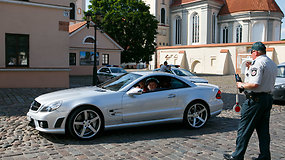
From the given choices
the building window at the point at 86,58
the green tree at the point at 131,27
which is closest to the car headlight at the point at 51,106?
the building window at the point at 86,58

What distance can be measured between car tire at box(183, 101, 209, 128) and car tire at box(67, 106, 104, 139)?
2.09 metres

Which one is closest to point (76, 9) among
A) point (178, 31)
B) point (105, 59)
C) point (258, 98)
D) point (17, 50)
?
point (178, 31)

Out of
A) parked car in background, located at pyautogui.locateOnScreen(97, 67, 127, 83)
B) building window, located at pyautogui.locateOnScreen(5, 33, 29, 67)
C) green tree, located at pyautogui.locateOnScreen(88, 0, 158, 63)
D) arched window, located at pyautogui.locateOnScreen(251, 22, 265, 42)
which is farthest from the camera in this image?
arched window, located at pyautogui.locateOnScreen(251, 22, 265, 42)

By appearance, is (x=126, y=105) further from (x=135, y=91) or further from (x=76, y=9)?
(x=76, y=9)

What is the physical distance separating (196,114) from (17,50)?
11.1 m

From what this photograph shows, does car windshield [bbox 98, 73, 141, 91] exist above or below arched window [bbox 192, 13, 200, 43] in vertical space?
below

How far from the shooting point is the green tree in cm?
3716

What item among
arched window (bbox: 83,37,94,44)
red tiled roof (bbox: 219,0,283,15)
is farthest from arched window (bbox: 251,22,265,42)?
arched window (bbox: 83,37,94,44)

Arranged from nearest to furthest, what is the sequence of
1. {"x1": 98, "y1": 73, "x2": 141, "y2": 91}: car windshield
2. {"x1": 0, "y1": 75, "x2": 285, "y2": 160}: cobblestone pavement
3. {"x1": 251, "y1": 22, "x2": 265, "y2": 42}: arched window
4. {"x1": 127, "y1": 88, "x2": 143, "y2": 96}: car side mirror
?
{"x1": 0, "y1": 75, "x2": 285, "y2": 160}: cobblestone pavement < {"x1": 127, "y1": 88, "x2": 143, "y2": 96}: car side mirror < {"x1": 98, "y1": 73, "x2": 141, "y2": 91}: car windshield < {"x1": 251, "y1": 22, "x2": 265, "y2": 42}: arched window

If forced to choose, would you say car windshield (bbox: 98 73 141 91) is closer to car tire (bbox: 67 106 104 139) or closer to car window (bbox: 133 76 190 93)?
car window (bbox: 133 76 190 93)

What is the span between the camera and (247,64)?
424cm

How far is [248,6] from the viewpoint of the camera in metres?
53.1

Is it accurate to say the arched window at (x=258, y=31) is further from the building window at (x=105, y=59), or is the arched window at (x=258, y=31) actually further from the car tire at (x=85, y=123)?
the car tire at (x=85, y=123)

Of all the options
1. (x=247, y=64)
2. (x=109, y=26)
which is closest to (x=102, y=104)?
(x=247, y=64)
